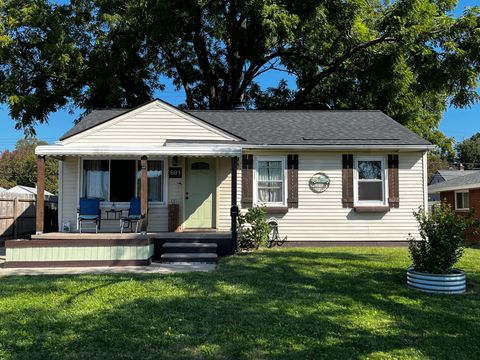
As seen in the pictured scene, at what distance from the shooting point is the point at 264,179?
12203 millimetres

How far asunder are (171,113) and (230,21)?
10.2 metres

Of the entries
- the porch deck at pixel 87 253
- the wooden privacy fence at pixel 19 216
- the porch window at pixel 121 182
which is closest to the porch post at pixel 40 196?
the porch deck at pixel 87 253

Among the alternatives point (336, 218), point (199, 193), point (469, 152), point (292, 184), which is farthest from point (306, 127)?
point (469, 152)

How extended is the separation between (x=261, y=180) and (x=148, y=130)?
353 cm

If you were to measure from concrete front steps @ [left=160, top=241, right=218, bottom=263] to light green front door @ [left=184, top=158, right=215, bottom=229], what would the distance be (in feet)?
6.57

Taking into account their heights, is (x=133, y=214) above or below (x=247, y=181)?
below

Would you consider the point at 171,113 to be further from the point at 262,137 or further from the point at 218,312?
the point at 218,312

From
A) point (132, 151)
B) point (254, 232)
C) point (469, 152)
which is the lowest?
point (254, 232)

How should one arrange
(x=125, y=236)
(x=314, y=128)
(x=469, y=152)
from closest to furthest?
(x=125, y=236) < (x=314, y=128) < (x=469, y=152)

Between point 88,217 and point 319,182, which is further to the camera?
point 319,182

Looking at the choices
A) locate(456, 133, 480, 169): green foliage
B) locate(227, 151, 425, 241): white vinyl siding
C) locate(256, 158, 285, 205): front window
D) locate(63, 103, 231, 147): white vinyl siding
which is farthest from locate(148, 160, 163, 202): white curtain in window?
locate(456, 133, 480, 169): green foliage

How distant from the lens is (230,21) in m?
20.3

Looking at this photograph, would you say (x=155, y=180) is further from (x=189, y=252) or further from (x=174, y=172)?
(x=189, y=252)

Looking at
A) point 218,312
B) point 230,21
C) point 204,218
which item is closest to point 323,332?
point 218,312
